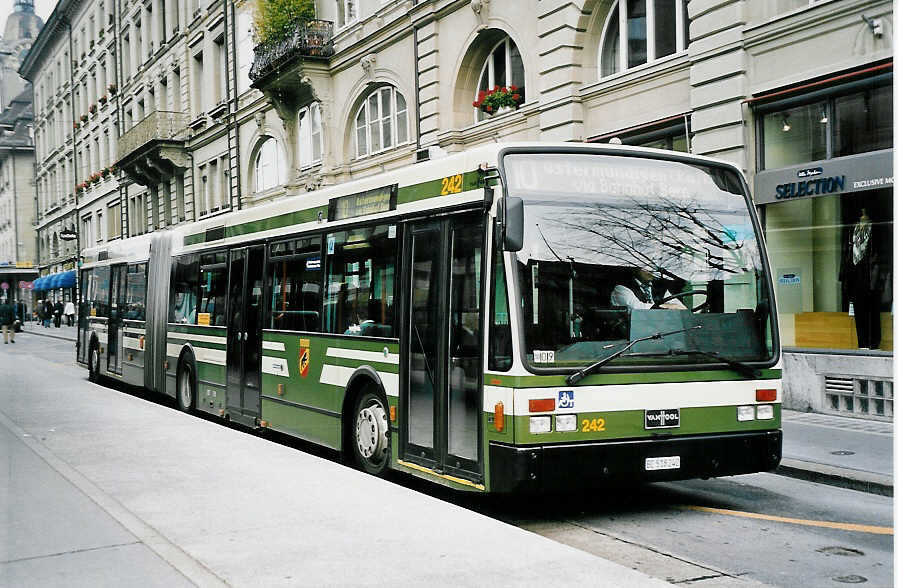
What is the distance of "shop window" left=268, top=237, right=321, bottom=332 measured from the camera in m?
10.6

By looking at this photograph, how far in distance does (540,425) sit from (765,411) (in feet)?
6.43

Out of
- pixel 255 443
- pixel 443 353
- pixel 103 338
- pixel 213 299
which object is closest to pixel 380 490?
pixel 443 353

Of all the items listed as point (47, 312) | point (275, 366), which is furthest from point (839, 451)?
point (47, 312)

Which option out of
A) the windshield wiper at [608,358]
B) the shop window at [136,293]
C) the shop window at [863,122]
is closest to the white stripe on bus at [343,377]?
the windshield wiper at [608,358]

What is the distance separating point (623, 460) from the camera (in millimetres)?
7273

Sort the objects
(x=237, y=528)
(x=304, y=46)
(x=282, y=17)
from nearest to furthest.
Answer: (x=237, y=528) → (x=304, y=46) → (x=282, y=17)

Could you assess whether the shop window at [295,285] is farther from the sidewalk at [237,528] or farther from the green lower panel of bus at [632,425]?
the green lower panel of bus at [632,425]

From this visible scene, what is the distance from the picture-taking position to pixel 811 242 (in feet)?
46.1

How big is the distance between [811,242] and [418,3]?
1186 centimetres

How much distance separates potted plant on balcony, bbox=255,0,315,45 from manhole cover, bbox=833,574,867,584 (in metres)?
23.7

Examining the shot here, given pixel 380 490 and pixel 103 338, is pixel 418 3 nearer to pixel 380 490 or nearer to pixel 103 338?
pixel 103 338

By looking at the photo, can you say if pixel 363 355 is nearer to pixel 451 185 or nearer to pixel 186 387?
pixel 451 185

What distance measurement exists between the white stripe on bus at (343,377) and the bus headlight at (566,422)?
6.45ft

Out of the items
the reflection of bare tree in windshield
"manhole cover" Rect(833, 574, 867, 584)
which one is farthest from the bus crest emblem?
"manhole cover" Rect(833, 574, 867, 584)
